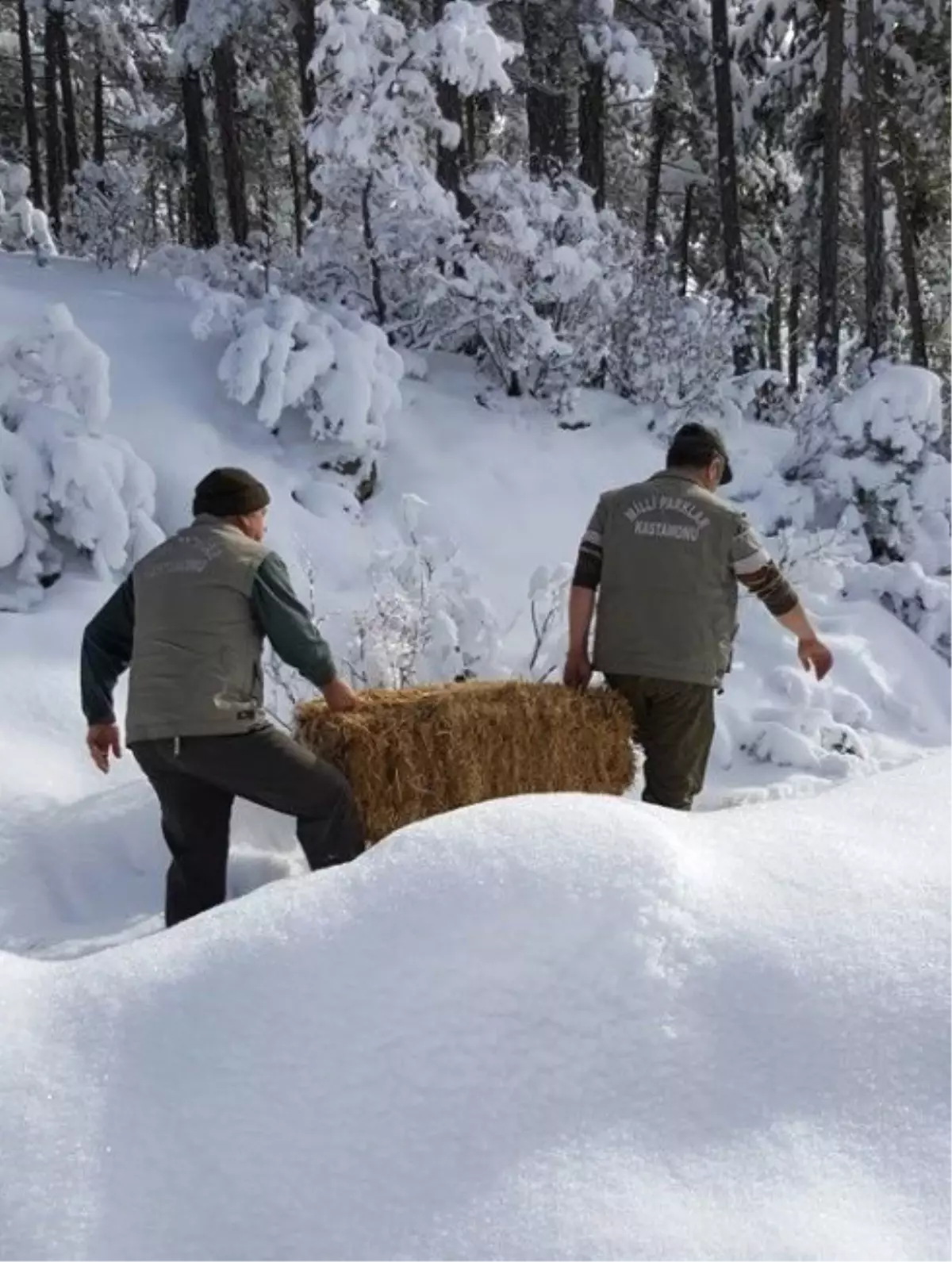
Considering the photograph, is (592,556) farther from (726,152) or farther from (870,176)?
(726,152)

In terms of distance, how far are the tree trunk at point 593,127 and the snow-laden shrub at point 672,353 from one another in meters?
6.09

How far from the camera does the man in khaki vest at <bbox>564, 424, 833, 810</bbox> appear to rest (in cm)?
466


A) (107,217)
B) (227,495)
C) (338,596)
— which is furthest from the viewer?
(107,217)

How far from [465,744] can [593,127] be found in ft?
42.3

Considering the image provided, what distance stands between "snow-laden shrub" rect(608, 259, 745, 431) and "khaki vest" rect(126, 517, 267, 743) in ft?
19.9

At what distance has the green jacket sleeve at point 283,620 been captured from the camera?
3.95m

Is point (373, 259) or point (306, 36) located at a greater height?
point (306, 36)

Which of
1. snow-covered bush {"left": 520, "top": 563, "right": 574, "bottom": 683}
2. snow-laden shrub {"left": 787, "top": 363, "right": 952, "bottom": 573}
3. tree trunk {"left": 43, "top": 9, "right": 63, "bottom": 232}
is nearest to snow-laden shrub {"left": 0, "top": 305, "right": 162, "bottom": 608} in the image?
snow-covered bush {"left": 520, "top": 563, "right": 574, "bottom": 683}

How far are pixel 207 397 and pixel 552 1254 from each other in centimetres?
696

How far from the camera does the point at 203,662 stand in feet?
12.8

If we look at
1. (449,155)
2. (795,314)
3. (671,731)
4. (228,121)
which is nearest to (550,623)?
(671,731)

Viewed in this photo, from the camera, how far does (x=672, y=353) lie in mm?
9789

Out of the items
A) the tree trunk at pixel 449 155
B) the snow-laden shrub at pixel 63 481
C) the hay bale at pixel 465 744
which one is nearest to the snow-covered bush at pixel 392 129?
the tree trunk at pixel 449 155

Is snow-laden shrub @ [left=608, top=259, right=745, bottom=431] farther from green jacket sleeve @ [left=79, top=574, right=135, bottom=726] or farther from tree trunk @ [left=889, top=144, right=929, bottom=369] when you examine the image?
tree trunk @ [left=889, top=144, right=929, bottom=369]
